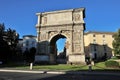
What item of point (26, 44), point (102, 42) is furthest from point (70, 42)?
point (26, 44)

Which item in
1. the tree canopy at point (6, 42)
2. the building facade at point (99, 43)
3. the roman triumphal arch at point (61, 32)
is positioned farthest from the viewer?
the building facade at point (99, 43)

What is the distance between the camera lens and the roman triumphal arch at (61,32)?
3869 cm

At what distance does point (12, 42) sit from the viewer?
2466 inches

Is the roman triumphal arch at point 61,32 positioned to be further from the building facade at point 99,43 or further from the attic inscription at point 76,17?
the building facade at point 99,43

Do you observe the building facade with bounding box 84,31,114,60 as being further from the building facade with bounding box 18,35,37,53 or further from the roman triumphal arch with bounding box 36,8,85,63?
the roman triumphal arch with bounding box 36,8,85,63

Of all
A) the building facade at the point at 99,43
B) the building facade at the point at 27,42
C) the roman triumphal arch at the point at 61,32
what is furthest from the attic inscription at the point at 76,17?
the building facade at the point at 27,42

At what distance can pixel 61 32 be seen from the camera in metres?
40.7

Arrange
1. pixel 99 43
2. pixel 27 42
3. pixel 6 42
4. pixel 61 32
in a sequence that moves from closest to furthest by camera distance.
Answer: pixel 61 32 → pixel 6 42 → pixel 99 43 → pixel 27 42

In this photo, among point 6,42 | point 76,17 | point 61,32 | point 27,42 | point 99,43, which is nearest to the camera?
point 76,17

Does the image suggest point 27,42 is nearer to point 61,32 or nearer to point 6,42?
point 6,42

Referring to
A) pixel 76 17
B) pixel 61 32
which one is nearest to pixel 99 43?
pixel 76 17

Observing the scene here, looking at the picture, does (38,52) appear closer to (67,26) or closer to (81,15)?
(67,26)

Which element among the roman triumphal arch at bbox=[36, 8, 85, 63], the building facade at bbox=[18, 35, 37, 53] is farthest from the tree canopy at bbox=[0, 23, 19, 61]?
the building facade at bbox=[18, 35, 37, 53]

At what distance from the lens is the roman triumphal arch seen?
38.7 meters
